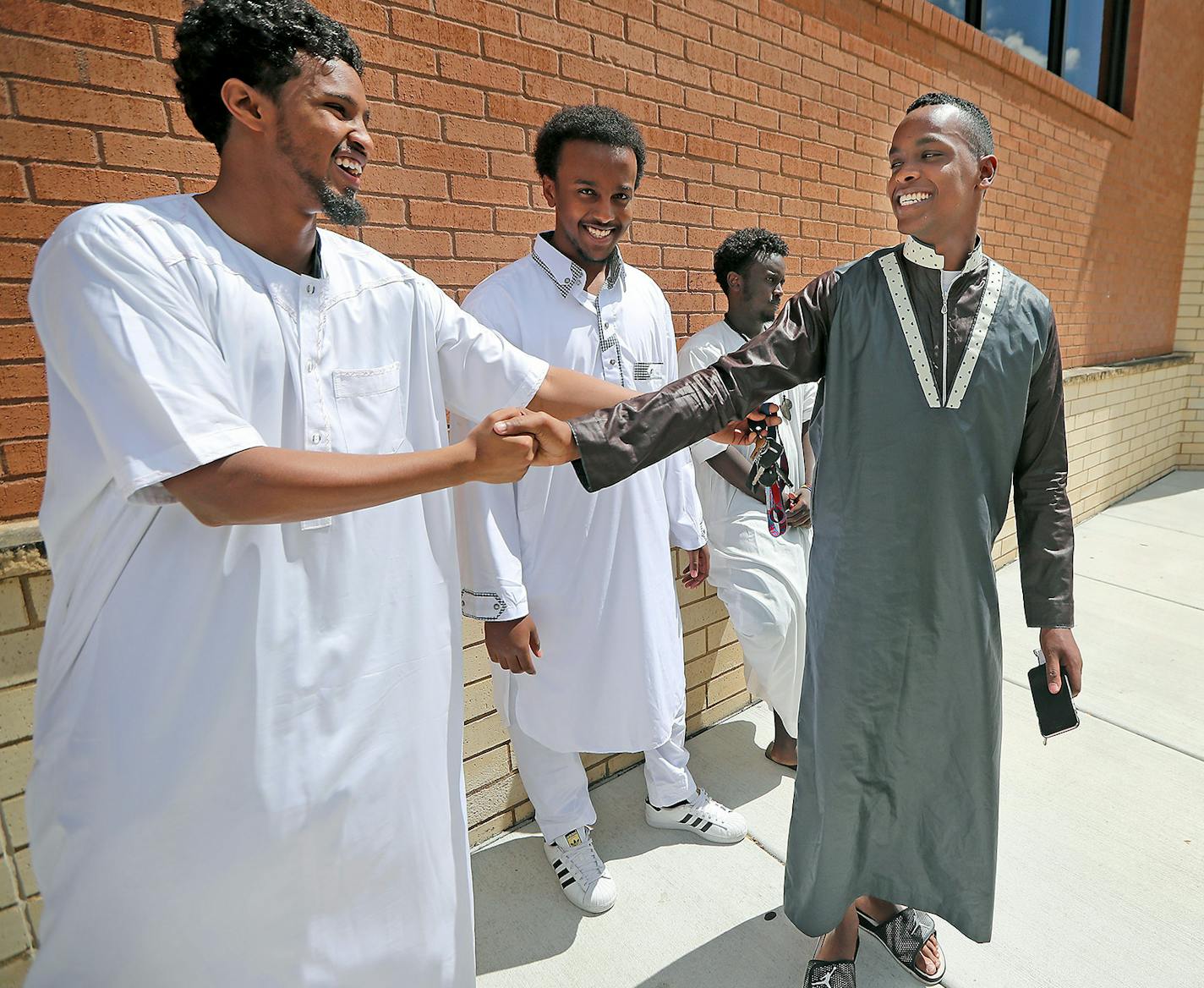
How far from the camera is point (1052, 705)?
6.58ft

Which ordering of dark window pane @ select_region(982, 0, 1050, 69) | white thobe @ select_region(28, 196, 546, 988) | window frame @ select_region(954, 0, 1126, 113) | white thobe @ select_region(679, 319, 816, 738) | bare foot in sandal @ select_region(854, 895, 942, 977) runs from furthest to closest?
window frame @ select_region(954, 0, 1126, 113) → dark window pane @ select_region(982, 0, 1050, 69) → white thobe @ select_region(679, 319, 816, 738) → bare foot in sandal @ select_region(854, 895, 942, 977) → white thobe @ select_region(28, 196, 546, 988)

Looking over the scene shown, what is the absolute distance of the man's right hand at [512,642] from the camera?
2250 millimetres

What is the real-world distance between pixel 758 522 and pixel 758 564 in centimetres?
18

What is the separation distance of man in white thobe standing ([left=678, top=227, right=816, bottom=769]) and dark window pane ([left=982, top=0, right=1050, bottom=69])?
12.3 ft

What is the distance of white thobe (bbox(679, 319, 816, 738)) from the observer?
307cm

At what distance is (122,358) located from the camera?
1184 millimetres

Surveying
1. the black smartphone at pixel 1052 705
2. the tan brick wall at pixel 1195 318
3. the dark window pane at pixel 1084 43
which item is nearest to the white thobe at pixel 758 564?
the black smartphone at pixel 1052 705

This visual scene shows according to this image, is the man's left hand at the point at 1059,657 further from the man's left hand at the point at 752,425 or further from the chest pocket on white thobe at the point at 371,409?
the chest pocket on white thobe at the point at 371,409

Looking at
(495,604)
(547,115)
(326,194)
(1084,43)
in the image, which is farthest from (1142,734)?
(1084,43)

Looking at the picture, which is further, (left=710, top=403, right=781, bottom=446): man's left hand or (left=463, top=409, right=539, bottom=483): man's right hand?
(left=710, top=403, right=781, bottom=446): man's left hand

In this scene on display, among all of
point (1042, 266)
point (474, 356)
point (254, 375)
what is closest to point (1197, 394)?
point (1042, 266)

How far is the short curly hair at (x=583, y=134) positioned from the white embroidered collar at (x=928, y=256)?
0.98m

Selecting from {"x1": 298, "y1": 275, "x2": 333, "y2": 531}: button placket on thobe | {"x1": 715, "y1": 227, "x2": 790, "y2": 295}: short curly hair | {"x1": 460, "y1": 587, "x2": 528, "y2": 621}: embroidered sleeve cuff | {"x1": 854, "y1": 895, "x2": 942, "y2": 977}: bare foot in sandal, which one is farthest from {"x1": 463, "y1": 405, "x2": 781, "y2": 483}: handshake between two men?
{"x1": 715, "y1": 227, "x2": 790, "y2": 295}: short curly hair

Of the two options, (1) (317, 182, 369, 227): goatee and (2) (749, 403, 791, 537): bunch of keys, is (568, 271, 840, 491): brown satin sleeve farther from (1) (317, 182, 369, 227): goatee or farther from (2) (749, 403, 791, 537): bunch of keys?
(1) (317, 182, 369, 227): goatee
